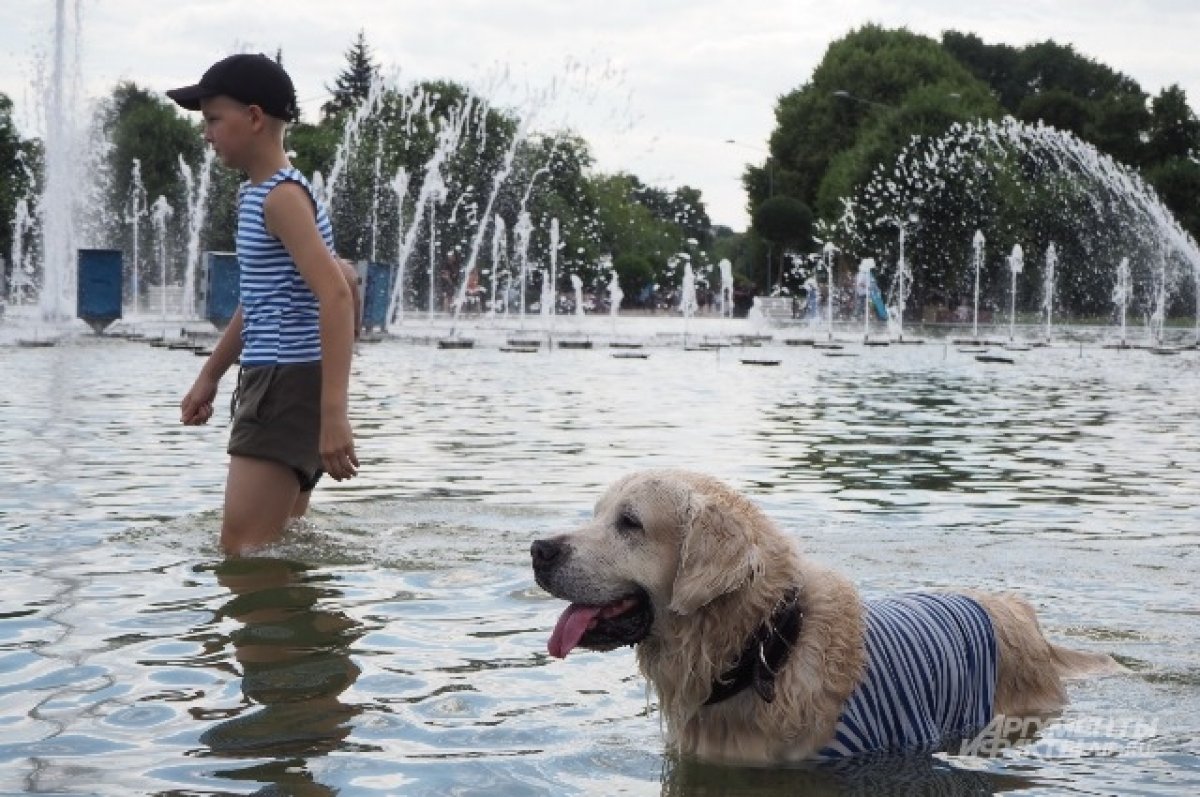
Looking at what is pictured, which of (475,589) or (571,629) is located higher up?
(571,629)

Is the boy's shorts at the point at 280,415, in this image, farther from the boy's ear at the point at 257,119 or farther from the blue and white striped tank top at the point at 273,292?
the boy's ear at the point at 257,119

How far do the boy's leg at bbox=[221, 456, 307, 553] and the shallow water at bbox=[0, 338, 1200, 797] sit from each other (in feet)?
0.81

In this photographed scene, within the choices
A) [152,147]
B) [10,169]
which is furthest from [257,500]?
[10,169]

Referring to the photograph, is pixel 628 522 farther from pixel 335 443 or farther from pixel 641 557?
pixel 335 443

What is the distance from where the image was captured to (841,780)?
4848 millimetres

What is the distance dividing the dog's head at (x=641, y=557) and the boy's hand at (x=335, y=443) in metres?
1.80

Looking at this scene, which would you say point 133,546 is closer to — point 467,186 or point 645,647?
point 645,647

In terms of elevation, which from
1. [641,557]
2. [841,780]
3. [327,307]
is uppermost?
[327,307]

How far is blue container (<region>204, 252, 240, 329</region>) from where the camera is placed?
33.9m

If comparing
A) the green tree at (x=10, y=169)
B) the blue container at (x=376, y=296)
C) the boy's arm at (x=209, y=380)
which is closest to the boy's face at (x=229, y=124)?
the boy's arm at (x=209, y=380)

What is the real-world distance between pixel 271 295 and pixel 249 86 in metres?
0.82

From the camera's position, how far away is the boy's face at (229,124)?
22.7 feet

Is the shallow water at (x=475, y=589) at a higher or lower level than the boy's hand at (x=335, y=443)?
lower

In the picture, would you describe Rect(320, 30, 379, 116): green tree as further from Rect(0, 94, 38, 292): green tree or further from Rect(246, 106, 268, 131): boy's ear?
Rect(246, 106, 268, 131): boy's ear
